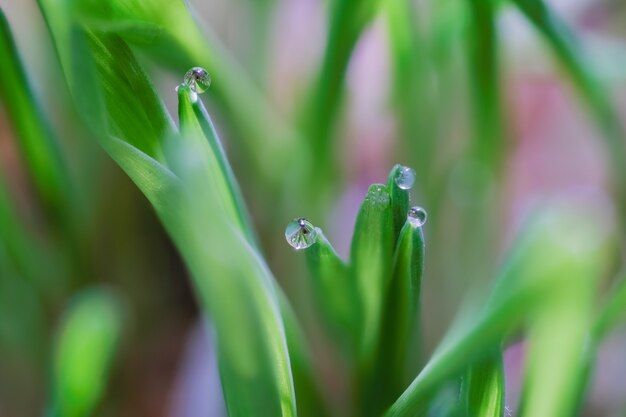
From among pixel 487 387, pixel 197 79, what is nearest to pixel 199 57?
pixel 197 79

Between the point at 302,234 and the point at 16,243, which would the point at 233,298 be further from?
the point at 16,243

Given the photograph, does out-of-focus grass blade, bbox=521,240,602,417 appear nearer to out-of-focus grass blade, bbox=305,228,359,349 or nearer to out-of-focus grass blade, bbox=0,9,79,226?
out-of-focus grass blade, bbox=305,228,359,349

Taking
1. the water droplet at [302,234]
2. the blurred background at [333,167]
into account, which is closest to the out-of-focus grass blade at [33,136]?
the blurred background at [333,167]

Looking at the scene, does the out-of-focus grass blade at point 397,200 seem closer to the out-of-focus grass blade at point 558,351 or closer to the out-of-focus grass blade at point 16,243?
the out-of-focus grass blade at point 558,351

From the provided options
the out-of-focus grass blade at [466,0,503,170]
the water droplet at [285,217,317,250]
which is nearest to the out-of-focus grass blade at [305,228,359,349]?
the water droplet at [285,217,317,250]

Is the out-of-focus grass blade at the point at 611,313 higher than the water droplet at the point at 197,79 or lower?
lower

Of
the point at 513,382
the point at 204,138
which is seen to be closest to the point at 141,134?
the point at 204,138
